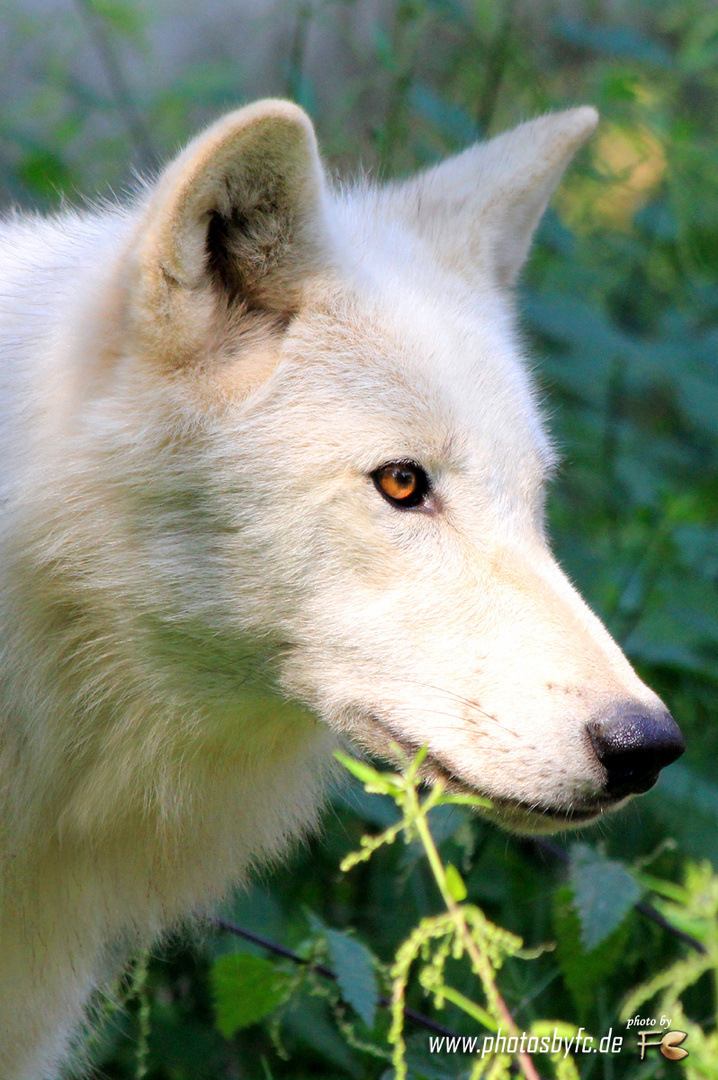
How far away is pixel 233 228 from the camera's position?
2418 millimetres

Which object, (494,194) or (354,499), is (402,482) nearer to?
(354,499)

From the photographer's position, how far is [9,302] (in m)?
2.66

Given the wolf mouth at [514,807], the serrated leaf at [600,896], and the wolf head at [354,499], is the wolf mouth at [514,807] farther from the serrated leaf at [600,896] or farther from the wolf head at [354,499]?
the serrated leaf at [600,896]

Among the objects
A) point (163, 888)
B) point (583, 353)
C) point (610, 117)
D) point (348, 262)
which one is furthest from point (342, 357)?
point (610, 117)

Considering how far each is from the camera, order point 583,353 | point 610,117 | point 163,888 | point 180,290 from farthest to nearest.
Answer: point 610,117, point 583,353, point 163,888, point 180,290

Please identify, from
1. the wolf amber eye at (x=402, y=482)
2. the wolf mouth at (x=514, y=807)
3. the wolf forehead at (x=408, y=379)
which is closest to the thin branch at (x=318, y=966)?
the wolf mouth at (x=514, y=807)

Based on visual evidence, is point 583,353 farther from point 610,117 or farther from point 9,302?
point 9,302

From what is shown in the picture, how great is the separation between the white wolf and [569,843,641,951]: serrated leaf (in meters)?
0.46

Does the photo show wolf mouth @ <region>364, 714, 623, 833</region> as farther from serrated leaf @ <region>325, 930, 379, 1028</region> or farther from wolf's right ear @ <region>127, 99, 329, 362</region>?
wolf's right ear @ <region>127, 99, 329, 362</region>

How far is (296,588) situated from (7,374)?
87cm

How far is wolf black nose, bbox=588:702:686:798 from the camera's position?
2088mm

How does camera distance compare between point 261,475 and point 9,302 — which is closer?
point 261,475

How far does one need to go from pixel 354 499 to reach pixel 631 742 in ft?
2.55

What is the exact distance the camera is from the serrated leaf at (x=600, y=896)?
2.54 metres
